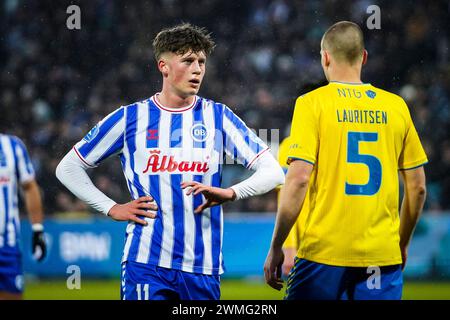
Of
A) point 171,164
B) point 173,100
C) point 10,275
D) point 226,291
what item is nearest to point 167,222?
point 171,164

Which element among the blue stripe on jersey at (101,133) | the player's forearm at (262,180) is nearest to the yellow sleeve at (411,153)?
the player's forearm at (262,180)

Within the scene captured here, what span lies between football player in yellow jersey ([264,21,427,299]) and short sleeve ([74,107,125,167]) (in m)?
0.93

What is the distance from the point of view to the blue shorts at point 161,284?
381 centimetres

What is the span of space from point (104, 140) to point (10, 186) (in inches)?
88.7

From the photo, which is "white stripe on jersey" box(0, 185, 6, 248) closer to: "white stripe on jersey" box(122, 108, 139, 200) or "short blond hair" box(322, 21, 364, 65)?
"white stripe on jersey" box(122, 108, 139, 200)

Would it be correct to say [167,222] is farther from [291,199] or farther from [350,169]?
[350,169]

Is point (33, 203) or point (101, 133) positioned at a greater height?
point (101, 133)

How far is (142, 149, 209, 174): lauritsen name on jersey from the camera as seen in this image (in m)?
3.93

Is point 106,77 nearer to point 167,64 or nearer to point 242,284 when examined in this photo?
point 242,284

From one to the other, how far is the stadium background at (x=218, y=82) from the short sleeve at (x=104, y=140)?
20.3 ft

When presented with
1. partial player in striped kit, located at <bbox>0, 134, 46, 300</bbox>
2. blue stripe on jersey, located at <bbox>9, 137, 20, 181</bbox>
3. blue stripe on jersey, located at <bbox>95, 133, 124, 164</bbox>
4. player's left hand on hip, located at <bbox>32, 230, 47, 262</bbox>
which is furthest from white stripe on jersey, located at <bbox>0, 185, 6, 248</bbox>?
blue stripe on jersey, located at <bbox>95, 133, 124, 164</bbox>

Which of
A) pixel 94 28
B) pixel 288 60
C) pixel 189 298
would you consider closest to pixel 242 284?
pixel 288 60

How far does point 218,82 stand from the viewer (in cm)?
1240
